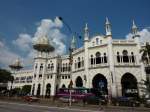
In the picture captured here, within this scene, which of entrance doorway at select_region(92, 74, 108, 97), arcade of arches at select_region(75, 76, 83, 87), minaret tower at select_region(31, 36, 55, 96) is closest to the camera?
entrance doorway at select_region(92, 74, 108, 97)

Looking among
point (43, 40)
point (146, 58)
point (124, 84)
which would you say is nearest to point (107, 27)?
point (146, 58)

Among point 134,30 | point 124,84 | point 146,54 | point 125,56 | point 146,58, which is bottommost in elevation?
point 124,84

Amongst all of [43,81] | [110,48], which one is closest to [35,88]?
[43,81]

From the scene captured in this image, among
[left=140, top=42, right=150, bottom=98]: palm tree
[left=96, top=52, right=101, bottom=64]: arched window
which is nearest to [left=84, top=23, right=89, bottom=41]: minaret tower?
[left=96, top=52, right=101, bottom=64]: arched window

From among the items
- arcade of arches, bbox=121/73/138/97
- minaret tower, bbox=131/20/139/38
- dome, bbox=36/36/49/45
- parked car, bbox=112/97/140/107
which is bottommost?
parked car, bbox=112/97/140/107

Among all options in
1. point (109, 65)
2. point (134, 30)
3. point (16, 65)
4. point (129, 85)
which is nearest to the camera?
Result: point (109, 65)

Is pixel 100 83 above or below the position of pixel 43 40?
below

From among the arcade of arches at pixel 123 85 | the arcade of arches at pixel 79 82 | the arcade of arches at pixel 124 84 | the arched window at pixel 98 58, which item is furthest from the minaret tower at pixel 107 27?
the arcade of arches at pixel 79 82

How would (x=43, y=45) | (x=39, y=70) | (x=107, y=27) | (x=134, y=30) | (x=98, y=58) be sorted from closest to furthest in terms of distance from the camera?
(x=134, y=30)
(x=98, y=58)
(x=107, y=27)
(x=39, y=70)
(x=43, y=45)

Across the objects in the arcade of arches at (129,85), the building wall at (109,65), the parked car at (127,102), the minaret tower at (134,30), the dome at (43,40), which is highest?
the dome at (43,40)

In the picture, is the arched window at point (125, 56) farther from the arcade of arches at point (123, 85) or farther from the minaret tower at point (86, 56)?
the minaret tower at point (86, 56)

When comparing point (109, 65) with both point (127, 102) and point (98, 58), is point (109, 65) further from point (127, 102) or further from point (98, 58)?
point (127, 102)

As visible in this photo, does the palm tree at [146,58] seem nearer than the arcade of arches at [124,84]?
Yes

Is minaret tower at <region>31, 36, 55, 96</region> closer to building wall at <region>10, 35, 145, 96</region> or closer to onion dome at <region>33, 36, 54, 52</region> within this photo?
onion dome at <region>33, 36, 54, 52</region>
